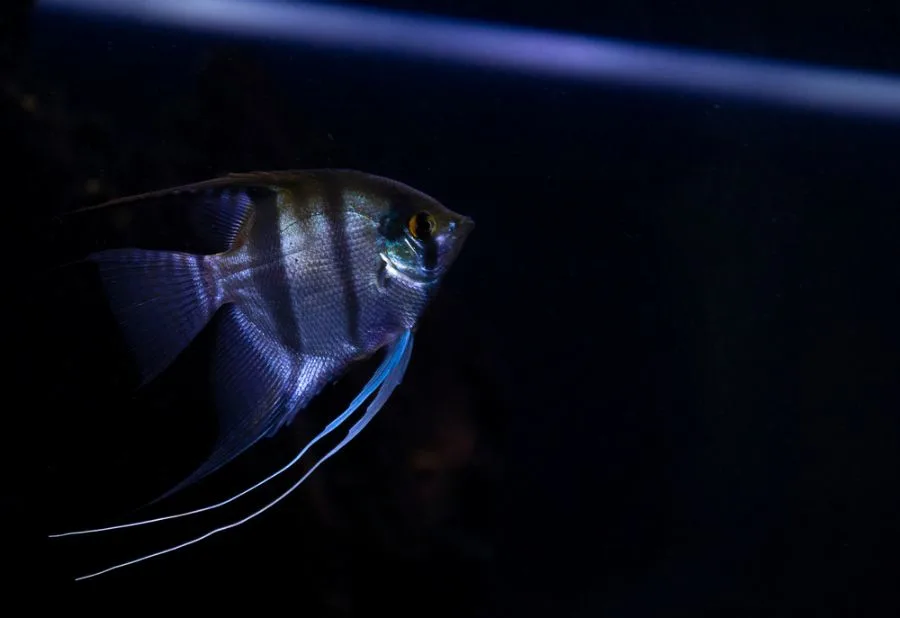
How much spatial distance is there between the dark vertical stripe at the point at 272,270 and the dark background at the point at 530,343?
2.49ft

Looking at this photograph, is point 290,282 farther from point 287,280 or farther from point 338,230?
point 338,230

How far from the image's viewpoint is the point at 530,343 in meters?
3.11

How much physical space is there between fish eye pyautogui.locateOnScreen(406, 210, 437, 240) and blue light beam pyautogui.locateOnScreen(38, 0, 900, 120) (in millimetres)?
1444

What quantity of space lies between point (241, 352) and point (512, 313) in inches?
70.3

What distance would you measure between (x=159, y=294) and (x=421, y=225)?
49 cm

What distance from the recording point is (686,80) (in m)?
3.20

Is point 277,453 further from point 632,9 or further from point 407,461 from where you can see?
point 632,9

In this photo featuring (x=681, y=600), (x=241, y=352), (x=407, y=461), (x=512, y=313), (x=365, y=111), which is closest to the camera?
(x=241, y=352)

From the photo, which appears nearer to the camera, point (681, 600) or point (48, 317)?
point (48, 317)

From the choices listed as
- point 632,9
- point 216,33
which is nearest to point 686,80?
point 632,9

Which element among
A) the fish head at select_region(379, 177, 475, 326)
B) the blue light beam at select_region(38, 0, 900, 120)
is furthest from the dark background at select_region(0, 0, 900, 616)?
the fish head at select_region(379, 177, 475, 326)

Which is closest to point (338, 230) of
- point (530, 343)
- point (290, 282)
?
point (290, 282)

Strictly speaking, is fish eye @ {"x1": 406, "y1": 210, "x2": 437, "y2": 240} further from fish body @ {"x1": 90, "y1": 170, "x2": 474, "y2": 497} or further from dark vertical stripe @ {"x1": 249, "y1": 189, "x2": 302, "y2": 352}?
dark vertical stripe @ {"x1": 249, "y1": 189, "x2": 302, "y2": 352}

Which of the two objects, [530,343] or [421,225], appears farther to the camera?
[530,343]
